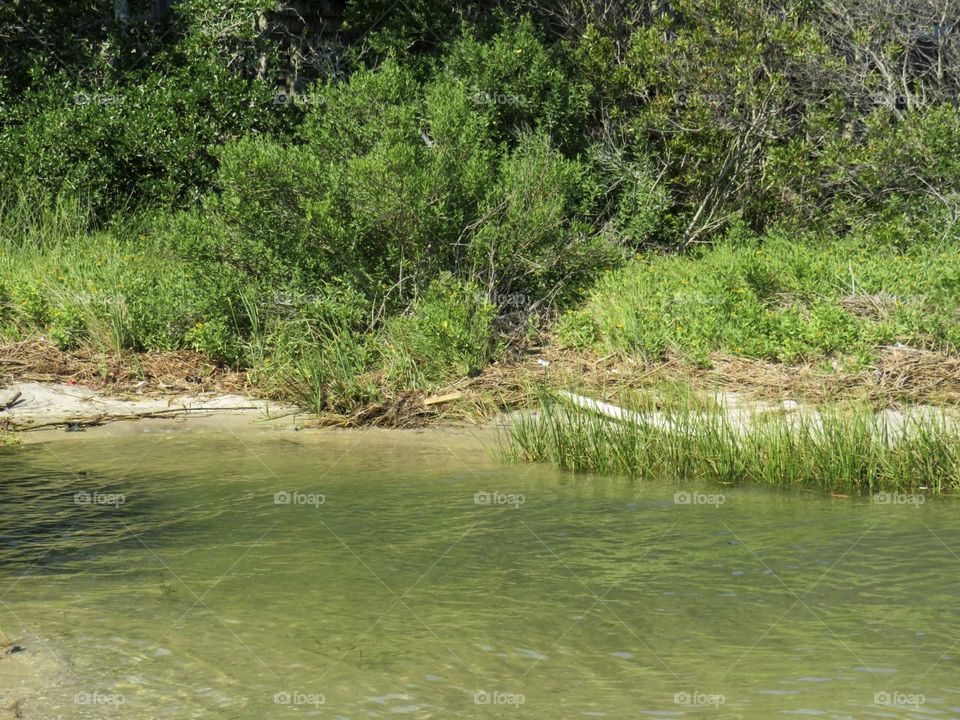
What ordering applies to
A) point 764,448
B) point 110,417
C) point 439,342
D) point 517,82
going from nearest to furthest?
point 764,448
point 110,417
point 439,342
point 517,82

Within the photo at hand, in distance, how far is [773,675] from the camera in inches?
205

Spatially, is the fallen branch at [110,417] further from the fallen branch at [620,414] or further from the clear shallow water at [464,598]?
the fallen branch at [620,414]

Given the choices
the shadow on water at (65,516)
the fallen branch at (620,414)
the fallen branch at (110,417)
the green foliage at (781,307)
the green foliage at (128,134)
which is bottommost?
the fallen branch at (110,417)

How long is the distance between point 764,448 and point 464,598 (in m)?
3.35

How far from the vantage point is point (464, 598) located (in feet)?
20.3

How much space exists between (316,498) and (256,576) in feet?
5.76

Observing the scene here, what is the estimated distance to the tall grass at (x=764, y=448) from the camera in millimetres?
8367

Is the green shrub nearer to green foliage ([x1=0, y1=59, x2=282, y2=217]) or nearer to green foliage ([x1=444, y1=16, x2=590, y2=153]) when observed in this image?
green foliage ([x1=444, y1=16, x2=590, y2=153])

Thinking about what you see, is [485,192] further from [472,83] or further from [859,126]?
[859,126]

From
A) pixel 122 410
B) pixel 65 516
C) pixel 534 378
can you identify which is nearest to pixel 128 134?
pixel 122 410

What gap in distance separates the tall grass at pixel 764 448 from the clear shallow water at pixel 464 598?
33 cm

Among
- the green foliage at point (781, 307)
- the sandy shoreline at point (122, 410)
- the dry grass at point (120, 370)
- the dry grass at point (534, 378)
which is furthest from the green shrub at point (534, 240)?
the dry grass at point (120, 370)

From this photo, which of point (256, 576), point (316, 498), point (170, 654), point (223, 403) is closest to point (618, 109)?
point (223, 403)

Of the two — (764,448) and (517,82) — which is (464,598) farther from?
(517,82)
